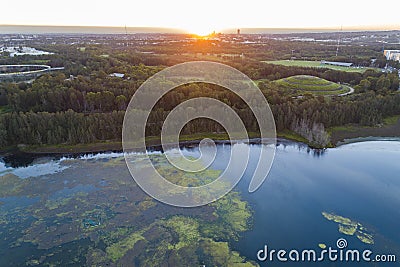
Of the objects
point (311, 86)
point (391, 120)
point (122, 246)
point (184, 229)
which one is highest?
→ point (311, 86)

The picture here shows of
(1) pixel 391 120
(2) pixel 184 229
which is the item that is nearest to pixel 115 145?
(2) pixel 184 229

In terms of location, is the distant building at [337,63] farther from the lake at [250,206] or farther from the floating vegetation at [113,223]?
the floating vegetation at [113,223]

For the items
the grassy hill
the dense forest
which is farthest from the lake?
the grassy hill

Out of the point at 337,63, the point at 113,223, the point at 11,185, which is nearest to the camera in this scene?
the point at 113,223

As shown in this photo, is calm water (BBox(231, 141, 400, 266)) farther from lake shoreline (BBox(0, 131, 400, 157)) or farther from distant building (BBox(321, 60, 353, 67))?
distant building (BBox(321, 60, 353, 67))

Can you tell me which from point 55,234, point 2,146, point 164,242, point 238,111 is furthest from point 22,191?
point 238,111

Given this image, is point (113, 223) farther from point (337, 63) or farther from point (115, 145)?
point (337, 63)

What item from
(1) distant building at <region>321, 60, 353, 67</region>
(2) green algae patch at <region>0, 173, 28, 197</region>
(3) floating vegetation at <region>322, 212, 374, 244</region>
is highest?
(1) distant building at <region>321, 60, 353, 67</region>

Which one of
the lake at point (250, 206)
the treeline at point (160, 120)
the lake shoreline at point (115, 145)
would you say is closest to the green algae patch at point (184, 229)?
the lake at point (250, 206)
